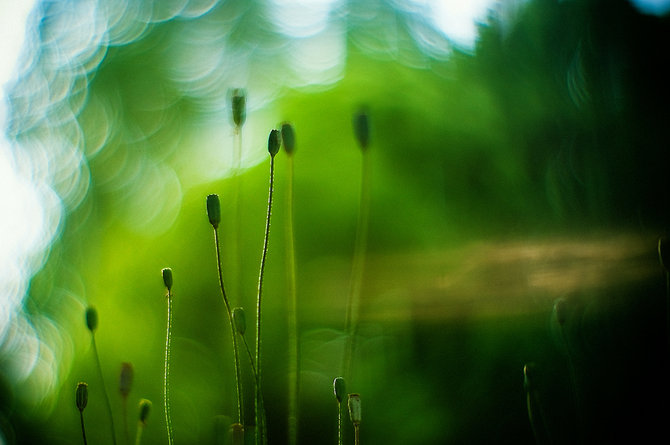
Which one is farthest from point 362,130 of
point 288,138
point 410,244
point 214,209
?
point 410,244

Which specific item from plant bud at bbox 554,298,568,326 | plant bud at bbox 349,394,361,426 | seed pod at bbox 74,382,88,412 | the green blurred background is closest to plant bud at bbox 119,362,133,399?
seed pod at bbox 74,382,88,412

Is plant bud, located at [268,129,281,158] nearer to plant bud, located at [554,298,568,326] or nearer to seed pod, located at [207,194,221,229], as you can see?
seed pod, located at [207,194,221,229]

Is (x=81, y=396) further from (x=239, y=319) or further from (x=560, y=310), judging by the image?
(x=560, y=310)

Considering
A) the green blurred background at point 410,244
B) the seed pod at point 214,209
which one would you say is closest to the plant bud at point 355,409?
the green blurred background at point 410,244

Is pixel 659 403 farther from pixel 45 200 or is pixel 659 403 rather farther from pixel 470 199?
pixel 45 200

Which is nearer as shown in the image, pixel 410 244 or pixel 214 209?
pixel 214 209

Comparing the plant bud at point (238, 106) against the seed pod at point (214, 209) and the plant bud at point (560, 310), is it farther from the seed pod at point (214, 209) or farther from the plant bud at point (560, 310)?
the plant bud at point (560, 310)
